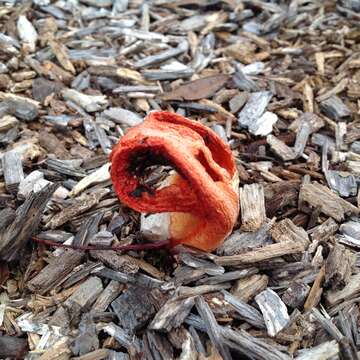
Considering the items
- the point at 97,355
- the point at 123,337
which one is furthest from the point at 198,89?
the point at 97,355

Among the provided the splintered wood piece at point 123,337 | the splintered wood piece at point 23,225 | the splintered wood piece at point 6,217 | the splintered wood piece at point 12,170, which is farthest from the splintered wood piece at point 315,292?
the splintered wood piece at point 12,170

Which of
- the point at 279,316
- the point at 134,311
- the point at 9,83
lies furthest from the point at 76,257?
the point at 9,83

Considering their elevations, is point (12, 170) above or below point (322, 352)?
above

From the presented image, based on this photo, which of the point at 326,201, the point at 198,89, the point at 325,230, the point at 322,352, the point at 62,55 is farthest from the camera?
the point at 62,55

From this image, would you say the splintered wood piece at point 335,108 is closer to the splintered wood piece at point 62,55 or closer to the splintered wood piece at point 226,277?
the splintered wood piece at point 226,277

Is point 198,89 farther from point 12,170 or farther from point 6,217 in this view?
point 6,217

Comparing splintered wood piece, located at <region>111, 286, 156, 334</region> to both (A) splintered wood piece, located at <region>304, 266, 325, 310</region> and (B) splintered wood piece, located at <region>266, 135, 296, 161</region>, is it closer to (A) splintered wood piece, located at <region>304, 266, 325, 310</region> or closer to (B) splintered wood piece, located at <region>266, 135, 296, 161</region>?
(A) splintered wood piece, located at <region>304, 266, 325, 310</region>
